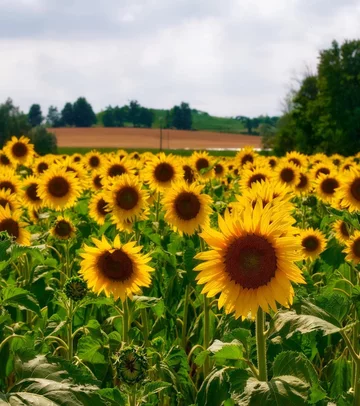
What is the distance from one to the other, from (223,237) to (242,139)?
11118 cm

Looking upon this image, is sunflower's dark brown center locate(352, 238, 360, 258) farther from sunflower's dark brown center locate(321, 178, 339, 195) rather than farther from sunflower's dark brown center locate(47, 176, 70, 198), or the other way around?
sunflower's dark brown center locate(321, 178, 339, 195)

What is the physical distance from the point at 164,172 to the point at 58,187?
4.01 ft

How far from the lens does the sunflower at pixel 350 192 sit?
22.3 ft

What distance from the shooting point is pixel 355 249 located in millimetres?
4812

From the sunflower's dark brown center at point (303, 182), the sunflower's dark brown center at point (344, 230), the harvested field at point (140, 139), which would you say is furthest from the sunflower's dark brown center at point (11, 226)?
the harvested field at point (140, 139)

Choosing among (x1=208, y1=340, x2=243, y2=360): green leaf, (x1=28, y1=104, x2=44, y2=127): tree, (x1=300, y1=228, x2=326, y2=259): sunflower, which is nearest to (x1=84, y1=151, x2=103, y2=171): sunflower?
(x1=300, y1=228, x2=326, y2=259): sunflower

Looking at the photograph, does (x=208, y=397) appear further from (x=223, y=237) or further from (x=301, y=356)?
(x=223, y=237)

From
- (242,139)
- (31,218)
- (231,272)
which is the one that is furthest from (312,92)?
(231,272)

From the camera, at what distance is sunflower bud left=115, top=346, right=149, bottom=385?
2.93m

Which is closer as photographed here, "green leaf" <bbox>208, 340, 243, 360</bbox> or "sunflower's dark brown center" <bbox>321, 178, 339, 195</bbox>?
"green leaf" <bbox>208, 340, 243, 360</bbox>

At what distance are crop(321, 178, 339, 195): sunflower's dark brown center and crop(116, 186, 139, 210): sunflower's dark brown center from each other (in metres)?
3.43

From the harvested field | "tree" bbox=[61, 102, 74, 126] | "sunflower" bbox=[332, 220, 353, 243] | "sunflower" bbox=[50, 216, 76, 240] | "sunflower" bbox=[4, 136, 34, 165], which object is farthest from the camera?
"tree" bbox=[61, 102, 74, 126]

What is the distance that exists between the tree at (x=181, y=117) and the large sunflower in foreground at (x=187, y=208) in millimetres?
158352

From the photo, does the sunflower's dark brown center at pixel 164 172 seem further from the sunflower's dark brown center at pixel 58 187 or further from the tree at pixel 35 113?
the tree at pixel 35 113
